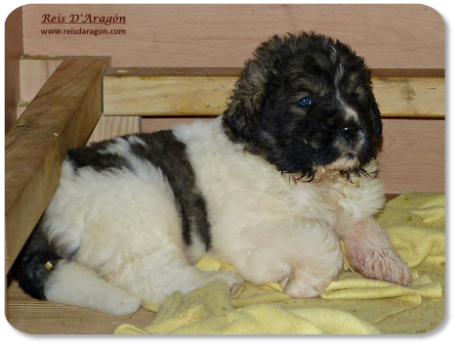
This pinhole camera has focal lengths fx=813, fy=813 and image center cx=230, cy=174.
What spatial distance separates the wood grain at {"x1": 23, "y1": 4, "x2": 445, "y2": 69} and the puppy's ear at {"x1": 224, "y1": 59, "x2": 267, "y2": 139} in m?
1.50

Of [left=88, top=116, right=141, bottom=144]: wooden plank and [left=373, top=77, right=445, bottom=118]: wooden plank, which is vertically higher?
[left=373, top=77, right=445, bottom=118]: wooden plank

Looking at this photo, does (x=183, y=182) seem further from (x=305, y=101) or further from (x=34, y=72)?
(x=34, y=72)

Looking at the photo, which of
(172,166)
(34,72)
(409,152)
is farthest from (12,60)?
(409,152)

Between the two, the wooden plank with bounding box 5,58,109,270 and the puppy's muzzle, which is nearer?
the wooden plank with bounding box 5,58,109,270

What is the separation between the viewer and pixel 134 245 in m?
4.39

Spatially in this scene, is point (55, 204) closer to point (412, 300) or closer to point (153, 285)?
point (153, 285)

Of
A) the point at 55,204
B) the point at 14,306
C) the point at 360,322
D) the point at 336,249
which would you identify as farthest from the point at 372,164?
the point at 14,306

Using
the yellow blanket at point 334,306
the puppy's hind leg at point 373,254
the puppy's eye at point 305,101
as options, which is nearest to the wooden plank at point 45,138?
the yellow blanket at point 334,306

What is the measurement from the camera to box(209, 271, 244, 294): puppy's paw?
4.48 metres

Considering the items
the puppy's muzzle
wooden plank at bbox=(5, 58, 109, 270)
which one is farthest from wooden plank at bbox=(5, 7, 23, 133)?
the puppy's muzzle

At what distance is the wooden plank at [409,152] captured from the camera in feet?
21.2

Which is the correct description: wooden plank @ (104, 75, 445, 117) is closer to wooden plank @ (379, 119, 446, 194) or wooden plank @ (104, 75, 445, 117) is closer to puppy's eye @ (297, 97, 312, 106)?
wooden plank @ (379, 119, 446, 194)

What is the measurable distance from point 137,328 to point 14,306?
838 millimetres

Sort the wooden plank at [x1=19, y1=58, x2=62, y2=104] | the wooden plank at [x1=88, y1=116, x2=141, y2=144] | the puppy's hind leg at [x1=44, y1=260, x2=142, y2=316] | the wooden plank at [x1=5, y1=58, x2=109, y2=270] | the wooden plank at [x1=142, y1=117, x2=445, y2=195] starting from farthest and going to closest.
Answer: the wooden plank at [x1=142, y1=117, x2=445, y2=195] < the wooden plank at [x1=19, y1=58, x2=62, y2=104] < the wooden plank at [x1=88, y1=116, x2=141, y2=144] < the puppy's hind leg at [x1=44, y1=260, x2=142, y2=316] < the wooden plank at [x1=5, y1=58, x2=109, y2=270]
